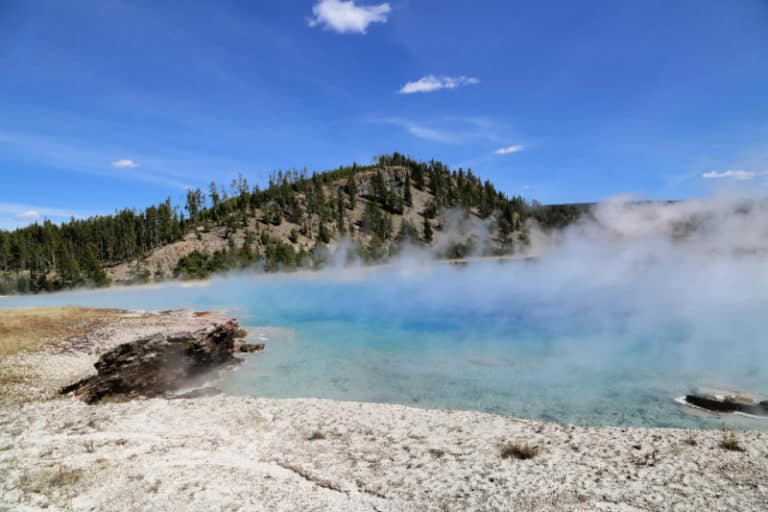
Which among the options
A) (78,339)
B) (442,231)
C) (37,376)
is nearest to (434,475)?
(37,376)

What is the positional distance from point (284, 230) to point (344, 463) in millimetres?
112570

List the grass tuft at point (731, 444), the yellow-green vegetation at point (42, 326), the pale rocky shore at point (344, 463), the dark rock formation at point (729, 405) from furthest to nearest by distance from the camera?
the yellow-green vegetation at point (42, 326) < the dark rock formation at point (729, 405) < the grass tuft at point (731, 444) < the pale rocky shore at point (344, 463)

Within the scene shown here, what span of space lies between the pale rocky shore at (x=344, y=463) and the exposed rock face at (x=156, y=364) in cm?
261

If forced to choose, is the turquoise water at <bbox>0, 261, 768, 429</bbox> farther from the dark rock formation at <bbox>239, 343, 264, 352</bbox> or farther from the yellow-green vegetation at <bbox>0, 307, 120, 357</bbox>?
the yellow-green vegetation at <bbox>0, 307, 120, 357</bbox>

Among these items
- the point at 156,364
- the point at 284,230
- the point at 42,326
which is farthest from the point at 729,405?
the point at 284,230

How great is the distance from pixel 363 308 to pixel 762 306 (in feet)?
96.4

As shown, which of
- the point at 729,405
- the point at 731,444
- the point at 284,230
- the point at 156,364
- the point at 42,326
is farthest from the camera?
the point at 284,230

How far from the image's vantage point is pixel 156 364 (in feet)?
56.2

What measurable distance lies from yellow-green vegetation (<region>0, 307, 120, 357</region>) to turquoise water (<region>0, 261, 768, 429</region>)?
721cm

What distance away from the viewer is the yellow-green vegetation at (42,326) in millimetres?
15875

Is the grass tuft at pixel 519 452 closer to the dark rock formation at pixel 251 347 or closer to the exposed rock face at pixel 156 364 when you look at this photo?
the exposed rock face at pixel 156 364

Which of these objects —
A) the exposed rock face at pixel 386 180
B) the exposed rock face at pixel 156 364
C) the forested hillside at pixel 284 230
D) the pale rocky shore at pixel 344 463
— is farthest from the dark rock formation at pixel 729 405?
the exposed rock face at pixel 386 180

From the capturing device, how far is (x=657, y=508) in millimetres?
6344

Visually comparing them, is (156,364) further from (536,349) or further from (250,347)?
(536,349)
